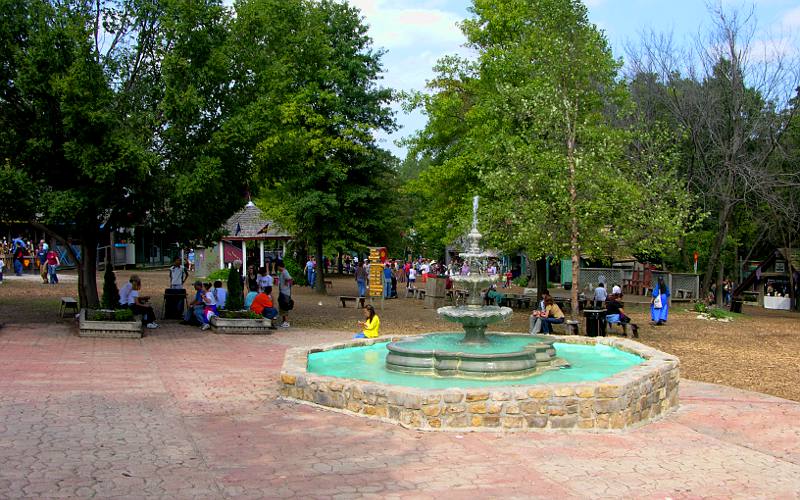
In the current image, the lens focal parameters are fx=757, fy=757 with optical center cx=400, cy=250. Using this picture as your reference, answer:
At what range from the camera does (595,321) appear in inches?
685

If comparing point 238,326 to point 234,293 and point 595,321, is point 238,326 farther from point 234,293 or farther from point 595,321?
point 595,321

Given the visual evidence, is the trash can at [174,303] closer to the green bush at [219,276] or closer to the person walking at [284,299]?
the person walking at [284,299]

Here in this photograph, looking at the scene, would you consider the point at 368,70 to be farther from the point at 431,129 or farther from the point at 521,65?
the point at 521,65

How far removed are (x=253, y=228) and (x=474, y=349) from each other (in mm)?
29601

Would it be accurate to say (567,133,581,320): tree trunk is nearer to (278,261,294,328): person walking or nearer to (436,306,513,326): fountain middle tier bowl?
(436,306,513,326): fountain middle tier bowl

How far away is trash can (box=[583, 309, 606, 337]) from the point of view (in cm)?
1733

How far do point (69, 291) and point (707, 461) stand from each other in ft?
81.3

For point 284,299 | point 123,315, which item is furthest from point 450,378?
point 284,299

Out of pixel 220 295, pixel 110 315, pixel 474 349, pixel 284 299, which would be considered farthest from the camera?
pixel 284 299

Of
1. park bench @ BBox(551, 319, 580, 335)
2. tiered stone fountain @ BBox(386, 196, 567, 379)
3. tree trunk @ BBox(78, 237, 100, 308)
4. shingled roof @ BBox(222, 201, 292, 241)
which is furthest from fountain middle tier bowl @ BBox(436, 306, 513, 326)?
shingled roof @ BBox(222, 201, 292, 241)

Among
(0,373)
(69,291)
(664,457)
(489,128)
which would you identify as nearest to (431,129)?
(489,128)

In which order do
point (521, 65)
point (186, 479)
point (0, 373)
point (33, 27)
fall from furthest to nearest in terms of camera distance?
point (521, 65)
point (33, 27)
point (0, 373)
point (186, 479)

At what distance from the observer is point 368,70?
34406 millimetres

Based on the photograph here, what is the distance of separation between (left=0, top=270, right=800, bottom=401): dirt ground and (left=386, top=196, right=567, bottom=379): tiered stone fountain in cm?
343
